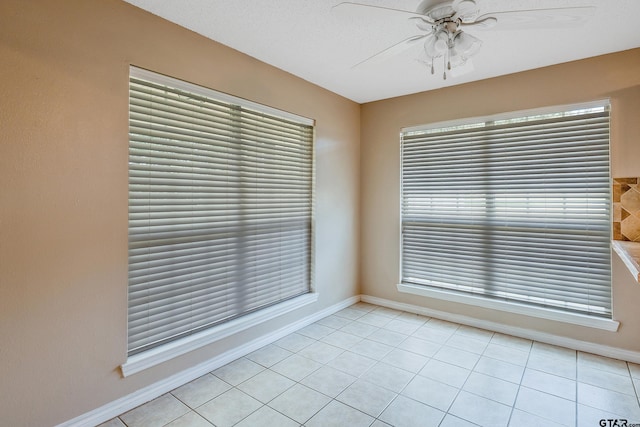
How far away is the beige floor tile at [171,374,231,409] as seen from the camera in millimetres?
2080

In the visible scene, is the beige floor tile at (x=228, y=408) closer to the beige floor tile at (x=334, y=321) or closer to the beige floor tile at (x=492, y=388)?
the beige floor tile at (x=334, y=321)

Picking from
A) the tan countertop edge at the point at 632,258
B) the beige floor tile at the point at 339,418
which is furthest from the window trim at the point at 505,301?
the beige floor tile at the point at 339,418

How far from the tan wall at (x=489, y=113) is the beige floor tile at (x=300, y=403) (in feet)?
6.36

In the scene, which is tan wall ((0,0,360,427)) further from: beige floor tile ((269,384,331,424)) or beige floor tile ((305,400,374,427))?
beige floor tile ((305,400,374,427))

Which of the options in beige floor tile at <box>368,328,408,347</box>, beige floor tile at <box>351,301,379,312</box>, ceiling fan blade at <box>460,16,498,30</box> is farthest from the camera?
beige floor tile at <box>351,301,379,312</box>

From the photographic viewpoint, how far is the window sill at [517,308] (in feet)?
8.75

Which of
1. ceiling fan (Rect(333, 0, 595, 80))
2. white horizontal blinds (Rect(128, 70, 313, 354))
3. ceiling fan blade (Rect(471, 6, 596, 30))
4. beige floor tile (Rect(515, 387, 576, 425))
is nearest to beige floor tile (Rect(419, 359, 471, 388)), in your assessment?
beige floor tile (Rect(515, 387, 576, 425))

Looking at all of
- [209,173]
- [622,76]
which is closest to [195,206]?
[209,173]

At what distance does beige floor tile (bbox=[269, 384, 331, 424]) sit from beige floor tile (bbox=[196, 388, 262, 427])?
5.7 inches

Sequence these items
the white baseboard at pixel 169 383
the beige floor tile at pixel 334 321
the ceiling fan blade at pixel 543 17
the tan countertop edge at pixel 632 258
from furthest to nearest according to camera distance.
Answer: the beige floor tile at pixel 334 321, the white baseboard at pixel 169 383, the ceiling fan blade at pixel 543 17, the tan countertop edge at pixel 632 258

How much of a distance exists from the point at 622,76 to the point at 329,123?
254 cm

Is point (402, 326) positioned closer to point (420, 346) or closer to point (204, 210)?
point (420, 346)

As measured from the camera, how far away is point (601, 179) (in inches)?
104

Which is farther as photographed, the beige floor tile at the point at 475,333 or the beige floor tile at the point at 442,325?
the beige floor tile at the point at 442,325
